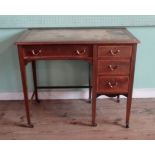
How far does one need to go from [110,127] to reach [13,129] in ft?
2.79

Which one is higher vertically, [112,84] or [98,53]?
[98,53]

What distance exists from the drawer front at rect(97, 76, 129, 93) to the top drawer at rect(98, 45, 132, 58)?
0.60 ft

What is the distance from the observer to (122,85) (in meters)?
1.76

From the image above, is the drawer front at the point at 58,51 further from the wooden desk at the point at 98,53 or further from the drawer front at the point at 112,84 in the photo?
the drawer front at the point at 112,84

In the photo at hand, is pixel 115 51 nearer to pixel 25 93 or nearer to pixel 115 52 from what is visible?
pixel 115 52

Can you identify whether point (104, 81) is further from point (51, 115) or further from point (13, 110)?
point (13, 110)

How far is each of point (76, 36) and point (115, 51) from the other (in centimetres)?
35

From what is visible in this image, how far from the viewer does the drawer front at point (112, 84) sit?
1.75 metres

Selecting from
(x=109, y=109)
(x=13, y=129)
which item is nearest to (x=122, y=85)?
(x=109, y=109)

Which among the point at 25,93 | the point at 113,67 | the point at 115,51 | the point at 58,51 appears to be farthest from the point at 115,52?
the point at 25,93

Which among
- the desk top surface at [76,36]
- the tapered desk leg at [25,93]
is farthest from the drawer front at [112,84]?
the tapered desk leg at [25,93]

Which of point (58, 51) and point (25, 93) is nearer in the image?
point (58, 51)

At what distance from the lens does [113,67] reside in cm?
171
